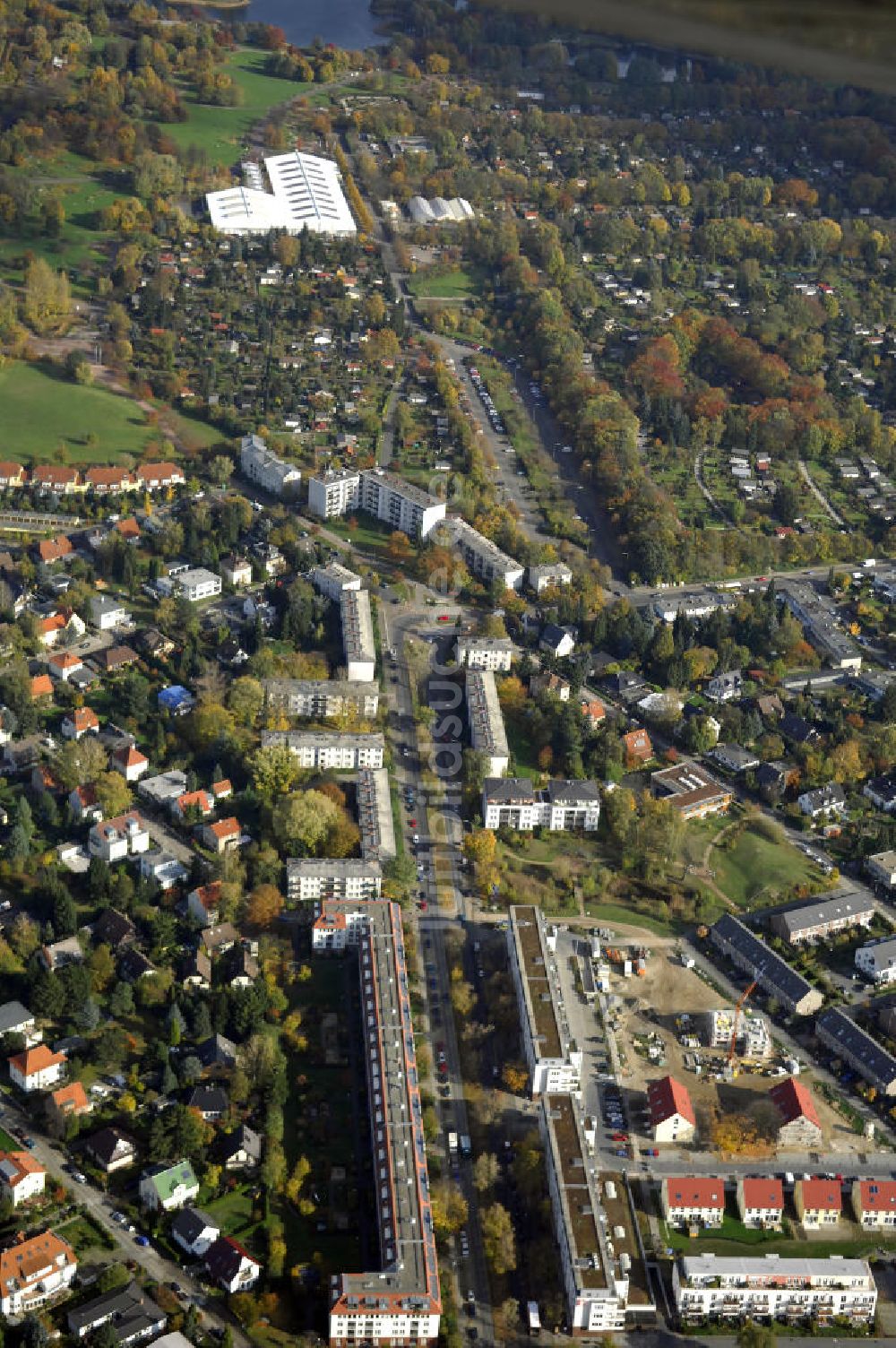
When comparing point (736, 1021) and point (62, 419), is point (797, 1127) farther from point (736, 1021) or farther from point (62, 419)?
point (62, 419)

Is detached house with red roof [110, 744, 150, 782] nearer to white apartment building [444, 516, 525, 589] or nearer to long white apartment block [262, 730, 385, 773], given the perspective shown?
long white apartment block [262, 730, 385, 773]

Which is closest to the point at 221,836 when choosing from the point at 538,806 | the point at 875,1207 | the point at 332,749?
the point at 332,749

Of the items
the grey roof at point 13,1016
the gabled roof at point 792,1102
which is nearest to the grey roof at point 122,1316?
the grey roof at point 13,1016

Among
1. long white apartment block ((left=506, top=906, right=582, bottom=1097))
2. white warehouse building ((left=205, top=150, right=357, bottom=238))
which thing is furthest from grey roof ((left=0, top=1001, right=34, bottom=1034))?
white warehouse building ((left=205, top=150, right=357, bottom=238))

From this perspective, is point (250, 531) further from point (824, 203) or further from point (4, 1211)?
point (824, 203)

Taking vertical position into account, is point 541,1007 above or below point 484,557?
above

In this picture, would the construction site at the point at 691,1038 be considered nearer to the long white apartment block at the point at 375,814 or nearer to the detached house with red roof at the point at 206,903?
the long white apartment block at the point at 375,814
